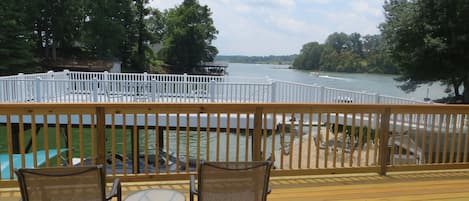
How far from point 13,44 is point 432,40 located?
25371 millimetres

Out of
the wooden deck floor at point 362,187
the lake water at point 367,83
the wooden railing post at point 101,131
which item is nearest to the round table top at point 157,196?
the wooden deck floor at point 362,187

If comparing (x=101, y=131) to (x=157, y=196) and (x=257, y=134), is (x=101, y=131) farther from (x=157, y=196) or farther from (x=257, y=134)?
(x=257, y=134)

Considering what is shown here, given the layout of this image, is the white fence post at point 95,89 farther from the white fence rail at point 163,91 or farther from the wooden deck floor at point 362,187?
the wooden deck floor at point 362,187

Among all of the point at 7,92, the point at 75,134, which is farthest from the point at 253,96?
the point at 75,134

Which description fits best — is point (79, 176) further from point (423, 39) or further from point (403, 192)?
point (423, 39)

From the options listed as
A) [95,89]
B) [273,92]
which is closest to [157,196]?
[273,92]

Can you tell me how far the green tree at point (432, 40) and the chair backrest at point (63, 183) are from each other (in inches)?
501

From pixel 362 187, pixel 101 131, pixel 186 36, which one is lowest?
pixel 362 187

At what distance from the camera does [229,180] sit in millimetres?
2389

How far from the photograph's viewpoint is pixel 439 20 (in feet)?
42.4

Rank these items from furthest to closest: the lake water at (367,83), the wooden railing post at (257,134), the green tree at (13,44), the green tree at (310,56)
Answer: the green tree at (310,56) → the green tree at (13,44) → the lake water at (367,83) → the wooden railing post at (257,134)

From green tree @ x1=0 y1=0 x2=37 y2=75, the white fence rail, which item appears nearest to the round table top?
the white fence rail

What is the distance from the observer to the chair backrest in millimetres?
2123

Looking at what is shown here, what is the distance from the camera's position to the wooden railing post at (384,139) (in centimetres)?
407
